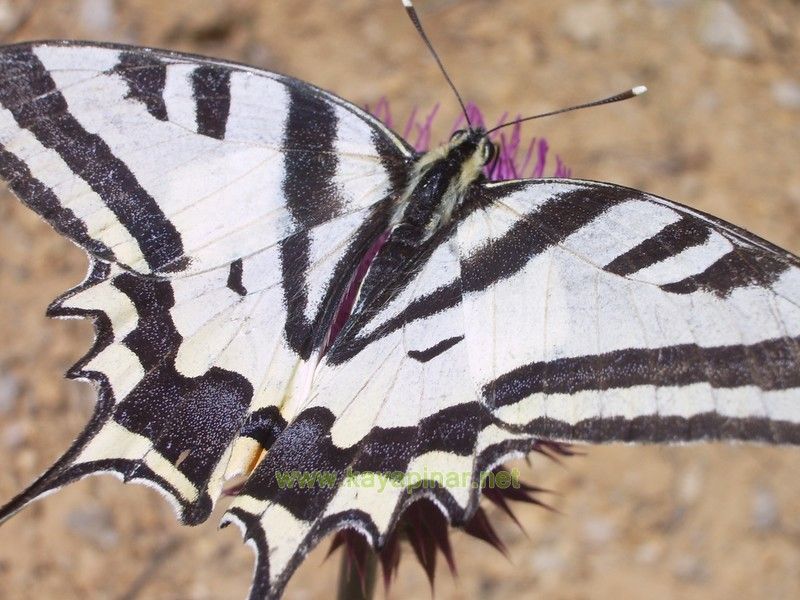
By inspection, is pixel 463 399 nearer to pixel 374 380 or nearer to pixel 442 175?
pixel 374 380

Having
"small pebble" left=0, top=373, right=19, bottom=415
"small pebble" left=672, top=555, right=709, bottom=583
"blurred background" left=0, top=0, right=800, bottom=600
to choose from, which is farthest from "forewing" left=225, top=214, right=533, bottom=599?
"small pebble" left=0, top=373, right=19, bottom=415

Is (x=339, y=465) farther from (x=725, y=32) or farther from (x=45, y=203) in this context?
(x=725, y=32)

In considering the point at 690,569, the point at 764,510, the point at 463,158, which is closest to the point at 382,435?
the point at 463,158

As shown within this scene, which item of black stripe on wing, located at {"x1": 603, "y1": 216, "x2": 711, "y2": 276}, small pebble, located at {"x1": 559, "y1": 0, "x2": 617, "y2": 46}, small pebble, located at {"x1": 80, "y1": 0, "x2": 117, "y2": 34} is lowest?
black stripe on wing, located at {"x1": 603, "y1": 216, "x2": 711, "y2": 276}

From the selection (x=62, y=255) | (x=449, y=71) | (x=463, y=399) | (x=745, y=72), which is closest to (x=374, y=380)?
(x=463, y=399)

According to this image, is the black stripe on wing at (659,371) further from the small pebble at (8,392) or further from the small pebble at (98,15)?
the small pebble at (98,15)

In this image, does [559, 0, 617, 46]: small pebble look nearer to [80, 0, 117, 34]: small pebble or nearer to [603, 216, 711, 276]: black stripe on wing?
[80, 0, 117, 34]: small pebble
